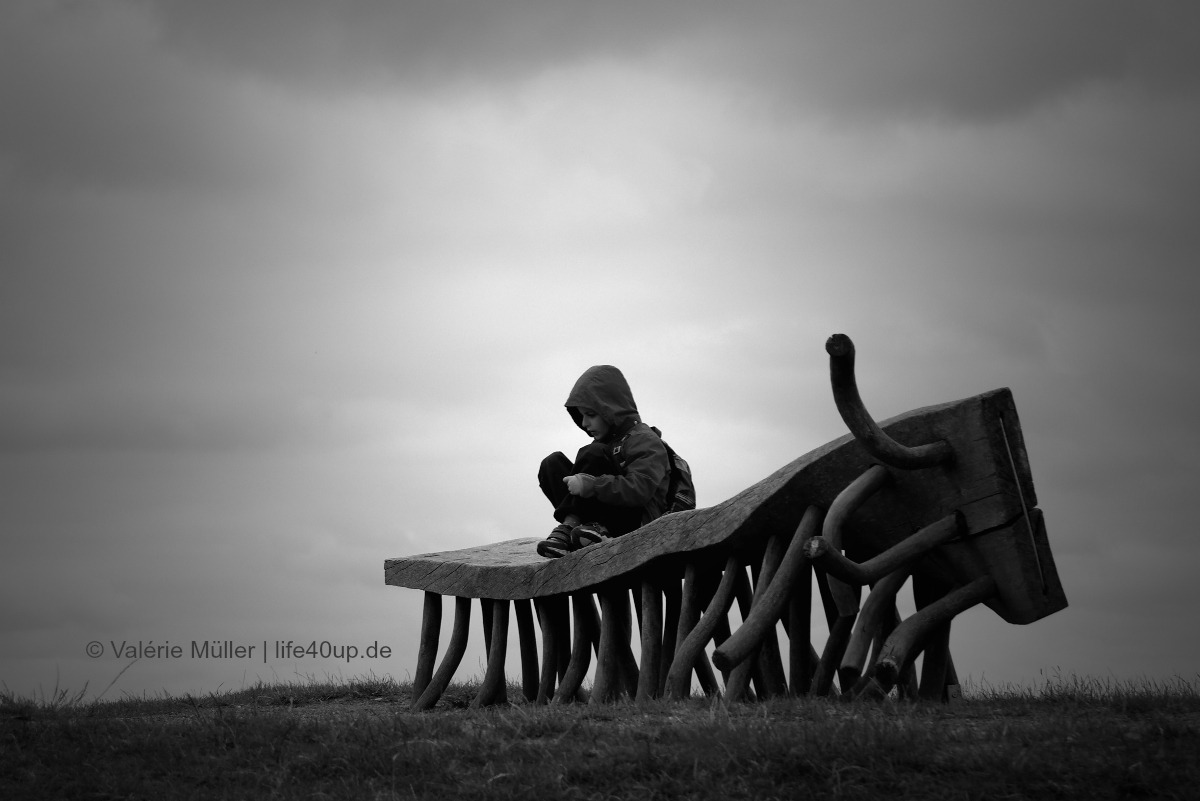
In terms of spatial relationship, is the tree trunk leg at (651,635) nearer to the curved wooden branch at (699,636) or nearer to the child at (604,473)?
the curved wooden branch at (699,636)

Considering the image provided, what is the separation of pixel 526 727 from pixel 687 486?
3966 millimetres

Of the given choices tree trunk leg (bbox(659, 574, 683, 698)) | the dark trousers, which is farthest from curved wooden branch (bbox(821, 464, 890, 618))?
the dark trousers

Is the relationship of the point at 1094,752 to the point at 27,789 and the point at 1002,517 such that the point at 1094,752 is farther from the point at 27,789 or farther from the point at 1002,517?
the point at 27,789

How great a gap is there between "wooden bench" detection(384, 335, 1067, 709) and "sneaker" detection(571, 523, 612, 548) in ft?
1.29

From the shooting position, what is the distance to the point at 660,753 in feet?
15.9

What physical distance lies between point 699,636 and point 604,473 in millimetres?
1756

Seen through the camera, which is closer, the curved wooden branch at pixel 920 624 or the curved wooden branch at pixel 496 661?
the curved wooden branch at pixel 920 624

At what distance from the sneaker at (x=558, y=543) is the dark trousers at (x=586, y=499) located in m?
0.12

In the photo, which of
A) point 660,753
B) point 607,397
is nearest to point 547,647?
point 607,397

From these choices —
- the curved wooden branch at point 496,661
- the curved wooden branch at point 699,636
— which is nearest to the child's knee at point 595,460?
the curved wooden branch at point 699,636

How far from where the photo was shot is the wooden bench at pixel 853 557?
21.0ft

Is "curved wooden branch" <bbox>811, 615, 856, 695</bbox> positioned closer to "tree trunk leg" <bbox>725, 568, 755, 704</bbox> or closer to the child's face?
"tree trunk leg" <bbox>725, 568, 755, 704</bbox>

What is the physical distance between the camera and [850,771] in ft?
14.9

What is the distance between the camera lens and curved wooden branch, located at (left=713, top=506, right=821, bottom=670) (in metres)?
6.32
